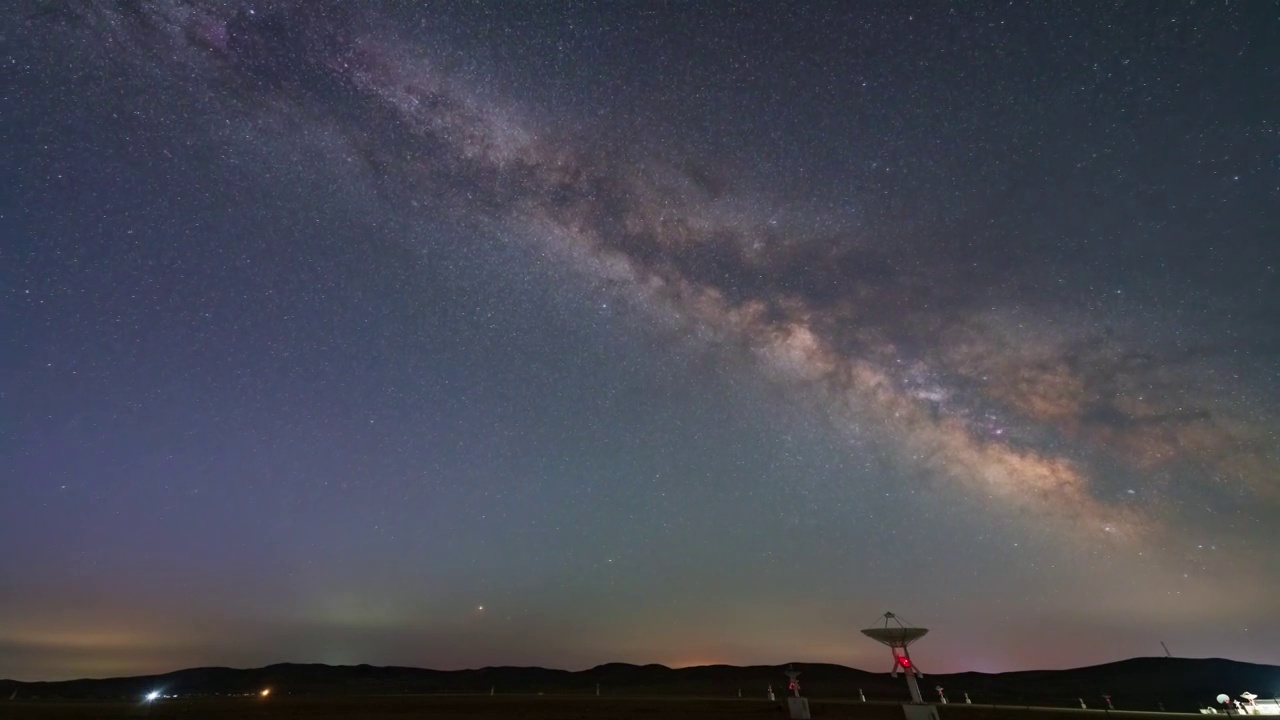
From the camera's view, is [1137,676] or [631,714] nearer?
[631,714]

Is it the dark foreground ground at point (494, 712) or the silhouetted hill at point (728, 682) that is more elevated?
the silhouetted hill at point (728, 682)

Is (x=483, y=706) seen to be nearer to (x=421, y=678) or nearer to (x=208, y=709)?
(x=208, y=709)

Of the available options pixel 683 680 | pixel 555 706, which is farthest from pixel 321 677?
pixel 555 706

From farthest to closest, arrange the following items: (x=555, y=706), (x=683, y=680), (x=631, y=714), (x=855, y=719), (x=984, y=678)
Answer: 1. (x=683, y=680)
2. (x=984, y=678)
3. (x=555, y=706)
4. (x=631, y=714)
5. (x=855, y=719)

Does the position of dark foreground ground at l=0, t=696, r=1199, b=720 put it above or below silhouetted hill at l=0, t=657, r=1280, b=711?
below

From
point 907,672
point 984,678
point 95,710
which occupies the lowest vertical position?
point 95,710

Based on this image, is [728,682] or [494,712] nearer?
[494,712]

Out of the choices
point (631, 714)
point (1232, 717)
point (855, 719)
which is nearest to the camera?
point (855, 719)

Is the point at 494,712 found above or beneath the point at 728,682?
beneath

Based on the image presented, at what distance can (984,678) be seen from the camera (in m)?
172

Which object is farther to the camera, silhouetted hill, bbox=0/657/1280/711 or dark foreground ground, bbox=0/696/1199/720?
silhouetted hill, bbox=0/657/1280/711

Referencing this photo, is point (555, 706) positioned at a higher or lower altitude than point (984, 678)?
lower

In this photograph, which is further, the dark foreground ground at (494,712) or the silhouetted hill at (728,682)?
the silhouetted hill at (728,682)

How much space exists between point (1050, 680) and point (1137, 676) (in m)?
40.8
